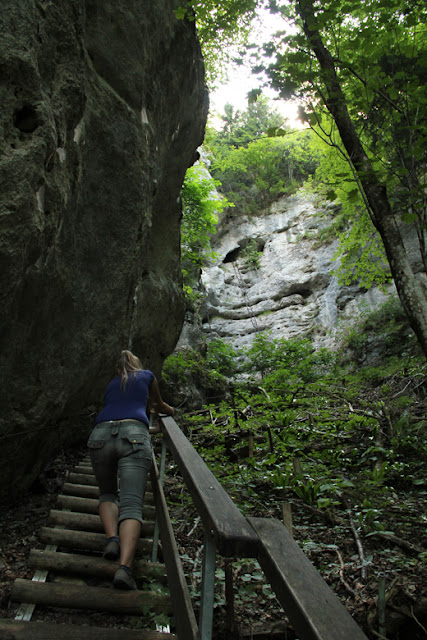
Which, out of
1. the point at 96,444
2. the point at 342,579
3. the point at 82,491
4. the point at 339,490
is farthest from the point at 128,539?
the point at 339,490

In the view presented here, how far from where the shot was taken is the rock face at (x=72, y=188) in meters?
2.74

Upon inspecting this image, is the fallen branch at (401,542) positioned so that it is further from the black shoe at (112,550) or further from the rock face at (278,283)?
the rock face at (278,283)

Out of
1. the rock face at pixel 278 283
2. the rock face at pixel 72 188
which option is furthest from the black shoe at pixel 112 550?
the rock face at pixel 278 283

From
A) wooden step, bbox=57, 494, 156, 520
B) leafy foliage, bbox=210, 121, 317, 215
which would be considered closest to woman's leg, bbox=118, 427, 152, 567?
wooden step, bbox=57, 494, 156, 520

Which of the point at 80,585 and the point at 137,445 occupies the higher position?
the point at 137,445

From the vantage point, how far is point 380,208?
4656 mm

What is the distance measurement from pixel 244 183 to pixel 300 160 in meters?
3.92

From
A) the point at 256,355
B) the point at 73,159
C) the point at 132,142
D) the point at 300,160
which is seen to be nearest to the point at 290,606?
the point at 73,159

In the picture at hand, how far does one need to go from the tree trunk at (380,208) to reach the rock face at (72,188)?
232cm

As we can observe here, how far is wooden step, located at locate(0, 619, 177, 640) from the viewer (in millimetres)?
2082

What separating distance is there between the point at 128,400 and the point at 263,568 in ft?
7.53

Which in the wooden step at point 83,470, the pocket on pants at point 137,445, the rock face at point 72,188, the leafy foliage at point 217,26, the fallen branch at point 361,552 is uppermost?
the leafy foliage at point 217,26

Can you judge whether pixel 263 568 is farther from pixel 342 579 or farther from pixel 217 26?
pixel 217 26

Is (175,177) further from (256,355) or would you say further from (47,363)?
(256,355)
